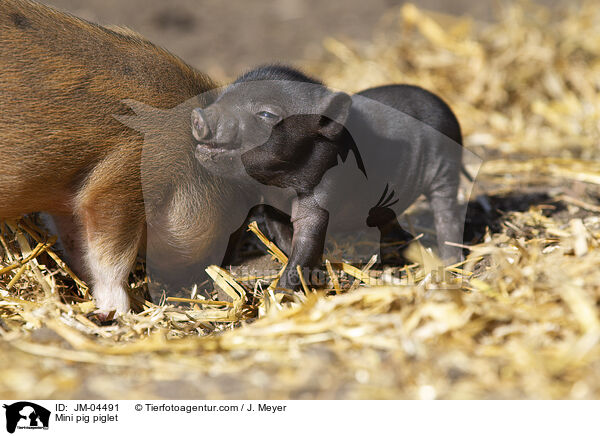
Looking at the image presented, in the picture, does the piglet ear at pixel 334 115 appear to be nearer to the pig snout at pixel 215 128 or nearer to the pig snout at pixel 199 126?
the pig snout at pixel 215 128

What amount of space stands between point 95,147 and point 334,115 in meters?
1.03

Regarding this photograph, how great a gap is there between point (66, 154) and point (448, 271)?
5.68 feet

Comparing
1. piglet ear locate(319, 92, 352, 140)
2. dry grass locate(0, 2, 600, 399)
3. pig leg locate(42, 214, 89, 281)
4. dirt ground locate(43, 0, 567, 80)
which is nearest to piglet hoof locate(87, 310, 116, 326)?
dry grass locate(0, 2, 600, 399)

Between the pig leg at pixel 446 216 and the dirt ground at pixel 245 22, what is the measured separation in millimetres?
3176

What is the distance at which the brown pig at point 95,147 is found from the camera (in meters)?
2.54

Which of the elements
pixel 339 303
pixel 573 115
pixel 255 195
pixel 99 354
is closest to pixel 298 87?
pixel 255 195

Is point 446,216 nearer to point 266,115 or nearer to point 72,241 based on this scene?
point 266,115

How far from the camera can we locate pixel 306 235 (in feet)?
9.57

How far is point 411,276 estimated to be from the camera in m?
2.92

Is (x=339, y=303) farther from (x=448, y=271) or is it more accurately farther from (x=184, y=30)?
(x=184, y=30)

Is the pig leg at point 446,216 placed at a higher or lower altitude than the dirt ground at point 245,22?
lower

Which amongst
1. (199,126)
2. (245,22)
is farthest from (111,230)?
A: (245,22)
